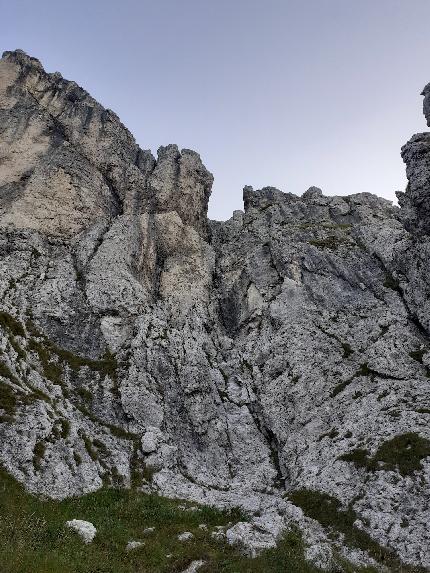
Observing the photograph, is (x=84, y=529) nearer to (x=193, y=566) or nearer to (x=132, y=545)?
(x=132, y=545)

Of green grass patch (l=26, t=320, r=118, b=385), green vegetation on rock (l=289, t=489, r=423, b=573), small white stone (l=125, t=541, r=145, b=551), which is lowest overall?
small white stone (l=125, t=541, r=145, b=551)

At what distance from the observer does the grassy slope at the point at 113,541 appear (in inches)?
722

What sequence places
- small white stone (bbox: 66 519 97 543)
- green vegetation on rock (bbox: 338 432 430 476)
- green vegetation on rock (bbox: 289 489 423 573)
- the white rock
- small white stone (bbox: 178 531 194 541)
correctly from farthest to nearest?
green vegetation on rock (bbox: 338 432 430 476) → green vegetation on rock (bbox: 289 489 423 573) → small white stone (bbox: 178 531 194 541) → small white stone (bbox: 66 519 97 543) → the white rock

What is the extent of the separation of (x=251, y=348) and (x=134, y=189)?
4034cm

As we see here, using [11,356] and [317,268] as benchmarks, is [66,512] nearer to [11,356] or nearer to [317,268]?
[11,356]

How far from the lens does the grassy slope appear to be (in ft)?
60.1

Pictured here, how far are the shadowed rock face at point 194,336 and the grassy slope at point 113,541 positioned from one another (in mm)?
1604

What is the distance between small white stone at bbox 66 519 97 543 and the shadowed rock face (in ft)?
21.6

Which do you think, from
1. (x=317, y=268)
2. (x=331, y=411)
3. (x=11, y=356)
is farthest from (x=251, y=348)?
(x=11, y=356)

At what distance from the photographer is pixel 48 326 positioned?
49500mm

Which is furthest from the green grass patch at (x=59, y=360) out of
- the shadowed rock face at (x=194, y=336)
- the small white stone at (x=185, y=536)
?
the small white stone at (x=185, y=536)

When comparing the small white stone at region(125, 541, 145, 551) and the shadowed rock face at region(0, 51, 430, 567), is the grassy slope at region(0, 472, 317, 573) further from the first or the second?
the shadowed rock face at region(0, 51, 430, 567)

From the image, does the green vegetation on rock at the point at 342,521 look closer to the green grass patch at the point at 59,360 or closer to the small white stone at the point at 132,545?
the small white stone at the point at 132,545

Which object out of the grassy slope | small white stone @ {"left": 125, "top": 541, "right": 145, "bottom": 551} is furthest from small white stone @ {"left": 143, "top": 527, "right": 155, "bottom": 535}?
small white stone @ {"left": 125, "top": 541, "right": 145, "bottom": 551}
